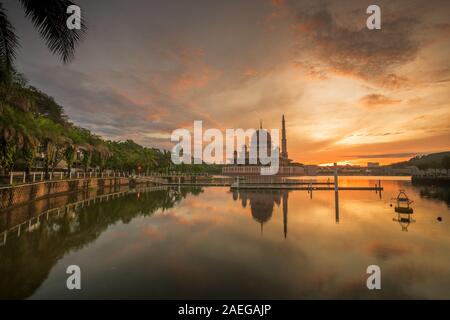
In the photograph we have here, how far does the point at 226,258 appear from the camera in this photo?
981cm

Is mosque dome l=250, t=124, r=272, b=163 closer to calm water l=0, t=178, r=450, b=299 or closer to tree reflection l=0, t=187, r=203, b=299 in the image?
calm water l=0, t=178, r=450, b=299

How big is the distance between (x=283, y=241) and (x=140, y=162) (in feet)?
199

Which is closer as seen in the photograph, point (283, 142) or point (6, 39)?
point (6, 39)

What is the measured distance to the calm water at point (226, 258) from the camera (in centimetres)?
708

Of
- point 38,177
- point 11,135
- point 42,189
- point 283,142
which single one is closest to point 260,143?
point 283,142

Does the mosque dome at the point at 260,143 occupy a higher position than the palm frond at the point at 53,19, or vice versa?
the mosque dome at the point at 260,143

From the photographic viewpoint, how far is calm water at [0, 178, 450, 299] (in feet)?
23.2

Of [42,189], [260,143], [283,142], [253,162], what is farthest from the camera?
[283,142]

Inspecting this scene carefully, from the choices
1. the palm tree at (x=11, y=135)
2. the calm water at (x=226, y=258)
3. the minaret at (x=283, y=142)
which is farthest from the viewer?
the minaret at (x=283, y=142)

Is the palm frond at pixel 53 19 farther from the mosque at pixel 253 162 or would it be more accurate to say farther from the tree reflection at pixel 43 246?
the mosque at pixel 253 162

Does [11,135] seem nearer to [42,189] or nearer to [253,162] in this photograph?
[42,189]

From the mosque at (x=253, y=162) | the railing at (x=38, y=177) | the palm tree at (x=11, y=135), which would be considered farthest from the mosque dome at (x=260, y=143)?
the palm tree at (x=11, y=135)

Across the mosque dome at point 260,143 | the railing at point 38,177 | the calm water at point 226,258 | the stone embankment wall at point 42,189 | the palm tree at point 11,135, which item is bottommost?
the calm water at point 226,258
